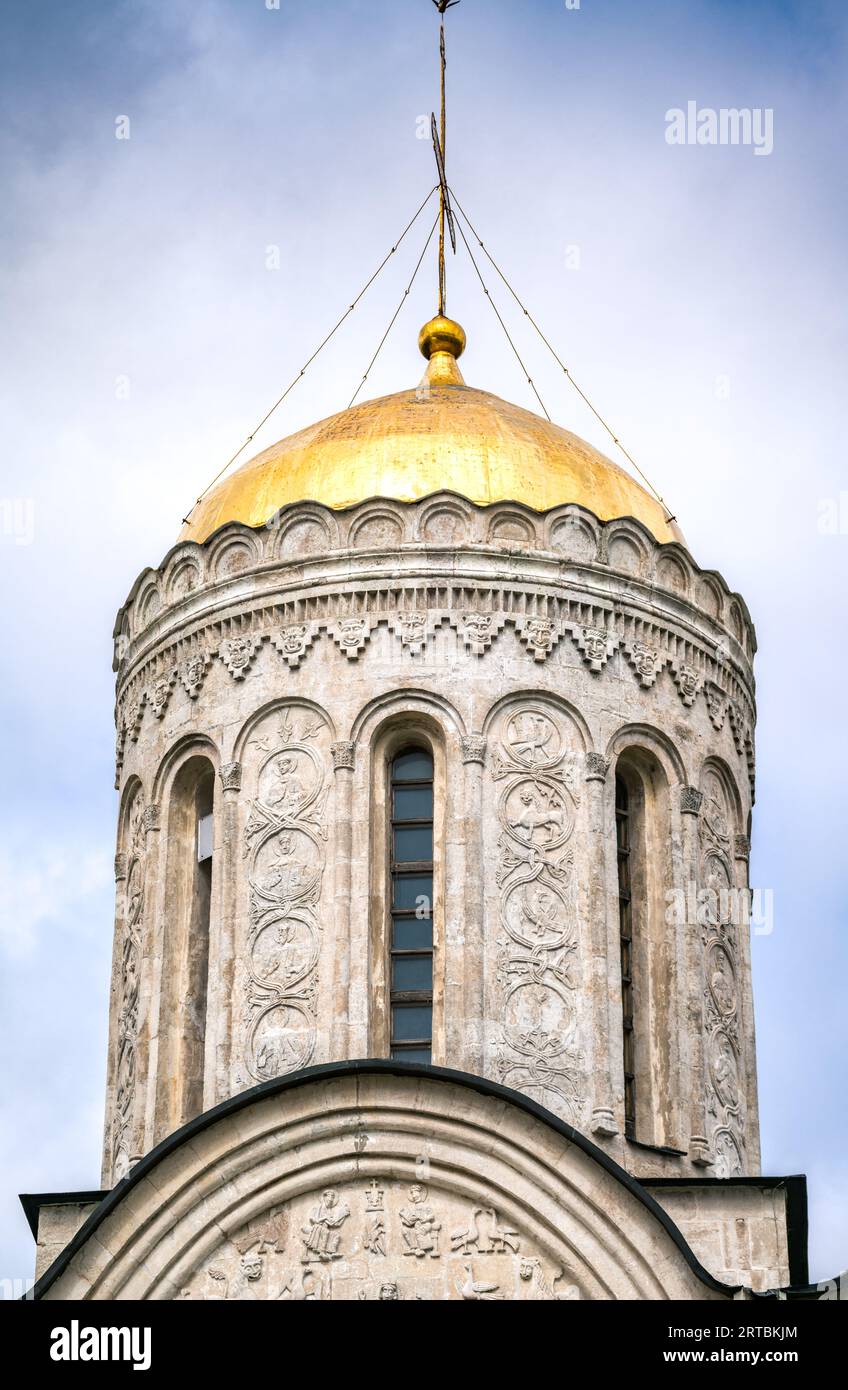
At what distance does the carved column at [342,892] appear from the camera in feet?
64.4

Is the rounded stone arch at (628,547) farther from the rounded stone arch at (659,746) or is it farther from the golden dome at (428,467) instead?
the rounded stone arch at (659,746)

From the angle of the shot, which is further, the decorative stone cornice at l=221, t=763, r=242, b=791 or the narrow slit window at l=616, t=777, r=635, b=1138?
the decorative stone cornice at l=221, t=763, r=242, b=791

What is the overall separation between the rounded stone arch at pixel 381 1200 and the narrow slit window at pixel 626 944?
7.93 feet

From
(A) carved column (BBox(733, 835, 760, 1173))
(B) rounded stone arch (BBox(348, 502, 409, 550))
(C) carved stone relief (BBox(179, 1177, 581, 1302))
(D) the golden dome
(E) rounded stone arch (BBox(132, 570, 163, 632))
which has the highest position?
(D) the golden dome

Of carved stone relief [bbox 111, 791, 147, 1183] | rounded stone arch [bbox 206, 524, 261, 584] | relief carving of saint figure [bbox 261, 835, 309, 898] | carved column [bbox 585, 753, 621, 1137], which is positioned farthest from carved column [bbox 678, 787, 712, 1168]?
carved stone relief [bbox 111, 791, 147, 1183]

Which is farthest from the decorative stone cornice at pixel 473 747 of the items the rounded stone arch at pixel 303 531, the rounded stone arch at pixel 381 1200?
the rounded stone arch at pixel 381 1200

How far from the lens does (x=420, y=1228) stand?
17594 millimetres

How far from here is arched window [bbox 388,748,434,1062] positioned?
781 inches

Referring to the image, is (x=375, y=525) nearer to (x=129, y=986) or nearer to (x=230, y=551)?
(x=230, y=551)

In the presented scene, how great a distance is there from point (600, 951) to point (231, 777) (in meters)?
3.36

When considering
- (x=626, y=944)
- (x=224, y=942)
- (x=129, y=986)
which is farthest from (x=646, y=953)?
(x=129, y=986)

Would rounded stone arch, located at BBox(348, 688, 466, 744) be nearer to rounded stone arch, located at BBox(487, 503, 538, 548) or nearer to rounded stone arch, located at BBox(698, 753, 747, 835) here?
rounded stone arch, located at BBox(487, 503, 538, 548)

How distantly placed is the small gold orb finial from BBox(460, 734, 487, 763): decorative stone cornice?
546cm
